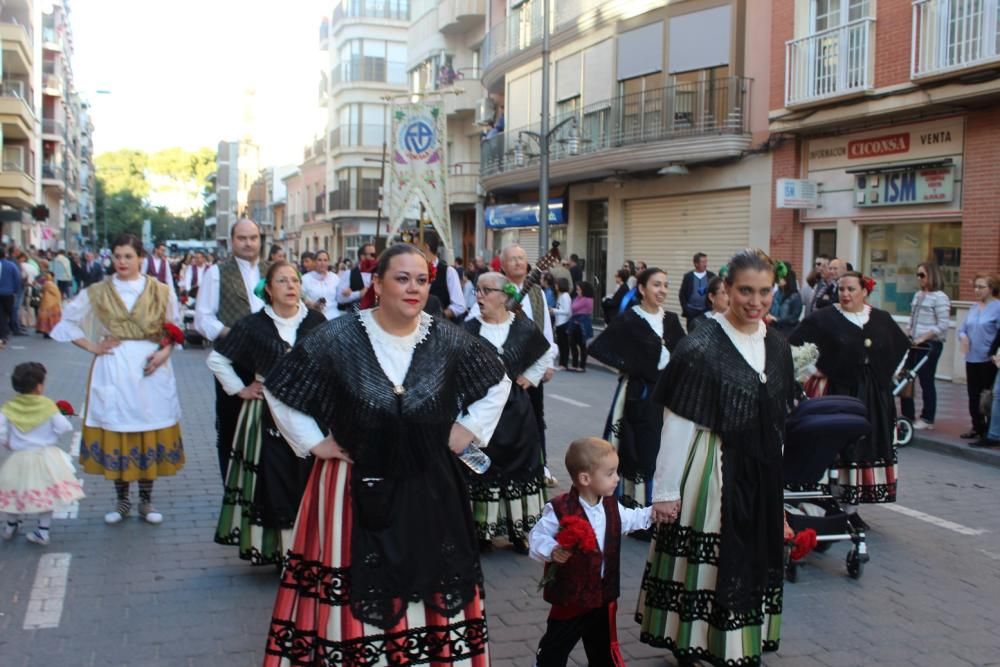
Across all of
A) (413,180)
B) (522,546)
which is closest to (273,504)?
(522,546)

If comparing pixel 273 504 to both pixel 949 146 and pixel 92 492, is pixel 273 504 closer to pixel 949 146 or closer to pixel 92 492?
pixel 92 492

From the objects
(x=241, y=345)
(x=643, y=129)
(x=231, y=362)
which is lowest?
(x=231, y=362)

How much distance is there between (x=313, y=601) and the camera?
3.59 meters

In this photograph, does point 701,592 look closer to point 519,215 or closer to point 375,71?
point 519,215

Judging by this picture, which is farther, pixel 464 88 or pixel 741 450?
pixel 464 88

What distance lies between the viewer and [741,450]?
4.30 m

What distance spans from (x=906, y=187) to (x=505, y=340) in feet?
39.9

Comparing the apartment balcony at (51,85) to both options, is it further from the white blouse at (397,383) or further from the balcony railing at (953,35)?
the white blouse at (397,383)

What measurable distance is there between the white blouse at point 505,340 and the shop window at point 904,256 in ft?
37.4

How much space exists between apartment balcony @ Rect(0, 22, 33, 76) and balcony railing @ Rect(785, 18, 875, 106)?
28517 mm

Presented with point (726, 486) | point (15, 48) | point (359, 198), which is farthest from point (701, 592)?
point (359, 198)

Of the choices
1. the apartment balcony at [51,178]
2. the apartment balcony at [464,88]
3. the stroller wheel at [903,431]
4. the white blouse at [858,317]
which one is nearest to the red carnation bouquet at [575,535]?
the white blouse at [858,317]

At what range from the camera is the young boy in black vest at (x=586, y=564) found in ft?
13.2

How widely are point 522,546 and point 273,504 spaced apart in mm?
1753
